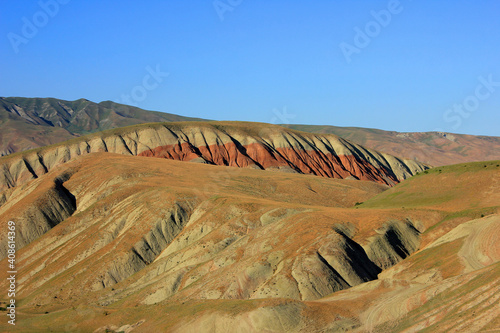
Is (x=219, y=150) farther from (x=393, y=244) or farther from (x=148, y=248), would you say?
(x=393, y=244)

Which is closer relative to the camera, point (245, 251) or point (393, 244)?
point (393, 244)

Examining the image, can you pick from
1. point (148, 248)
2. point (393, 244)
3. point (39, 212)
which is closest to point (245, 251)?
point (393, 244)

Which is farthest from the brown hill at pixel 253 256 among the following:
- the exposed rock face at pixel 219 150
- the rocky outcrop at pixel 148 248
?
the exposed rock face at pixel 219 150

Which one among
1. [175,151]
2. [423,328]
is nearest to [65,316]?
[423,328]

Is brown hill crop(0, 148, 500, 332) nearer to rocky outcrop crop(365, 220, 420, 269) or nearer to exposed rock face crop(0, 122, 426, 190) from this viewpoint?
rocky outcrop crop(365, 220, 420, 269)

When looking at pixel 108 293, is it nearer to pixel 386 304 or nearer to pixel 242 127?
pixel 386 304

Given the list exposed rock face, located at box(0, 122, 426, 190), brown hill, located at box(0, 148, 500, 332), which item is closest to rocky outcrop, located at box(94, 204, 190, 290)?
brown hill, located at box(0, 148, 500, 332)

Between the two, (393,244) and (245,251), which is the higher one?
(245,251)
